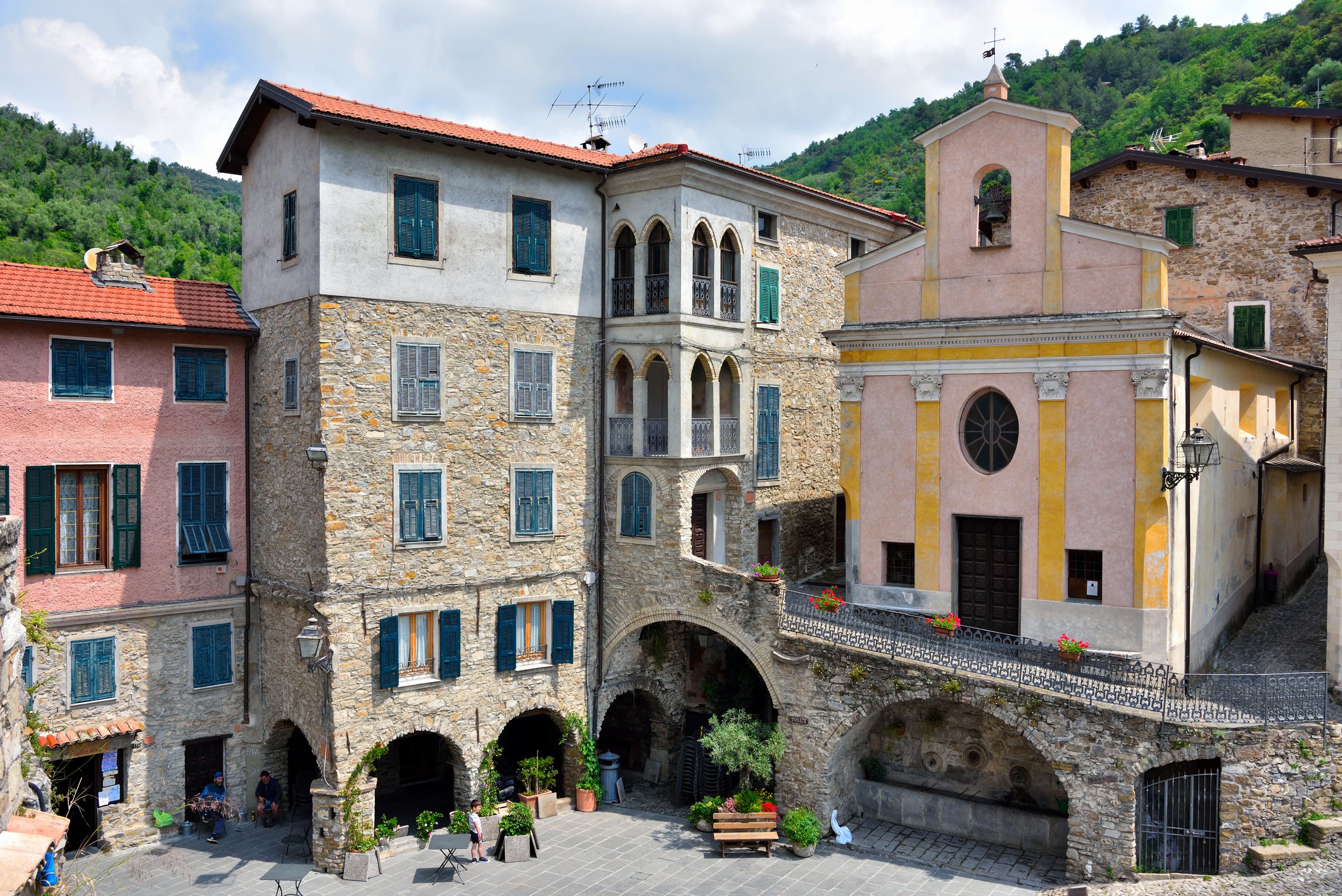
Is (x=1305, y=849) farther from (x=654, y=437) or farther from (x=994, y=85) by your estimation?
(x=994, y=85)

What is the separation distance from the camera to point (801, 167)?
2744 inches

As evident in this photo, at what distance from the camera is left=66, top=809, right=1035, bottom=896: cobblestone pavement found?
17141 millimetres

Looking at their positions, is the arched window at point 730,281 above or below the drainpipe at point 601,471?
above

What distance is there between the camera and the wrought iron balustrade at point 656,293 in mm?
21406

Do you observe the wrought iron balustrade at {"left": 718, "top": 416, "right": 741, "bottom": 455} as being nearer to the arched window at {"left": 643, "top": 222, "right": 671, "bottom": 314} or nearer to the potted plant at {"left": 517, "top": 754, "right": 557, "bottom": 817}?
the arched window at {"left": 643, "top": 222, "right": 671, "bottom": 314}

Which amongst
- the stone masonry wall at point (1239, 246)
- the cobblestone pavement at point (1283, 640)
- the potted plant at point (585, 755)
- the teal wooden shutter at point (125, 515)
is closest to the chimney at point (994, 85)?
the stone masonry wall at point (1239, 246)

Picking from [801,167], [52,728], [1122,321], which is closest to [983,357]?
[1122,321]

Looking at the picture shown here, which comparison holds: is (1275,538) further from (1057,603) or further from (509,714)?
(509,714)

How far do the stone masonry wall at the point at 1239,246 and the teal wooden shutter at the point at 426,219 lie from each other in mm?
19305

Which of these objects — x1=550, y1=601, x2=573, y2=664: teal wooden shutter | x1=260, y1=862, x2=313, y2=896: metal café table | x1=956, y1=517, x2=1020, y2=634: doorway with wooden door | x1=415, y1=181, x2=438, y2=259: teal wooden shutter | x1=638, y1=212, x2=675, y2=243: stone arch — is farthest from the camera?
x1=638, y1=212, x2=675, y2=243: stone arch

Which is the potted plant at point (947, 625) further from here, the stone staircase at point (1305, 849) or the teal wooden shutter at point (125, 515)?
the teal wooden shutter at point (125, 515)

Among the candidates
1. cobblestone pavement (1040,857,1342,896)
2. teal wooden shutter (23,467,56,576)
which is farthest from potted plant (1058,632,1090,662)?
teal wooden shutter (23,467,56,576)

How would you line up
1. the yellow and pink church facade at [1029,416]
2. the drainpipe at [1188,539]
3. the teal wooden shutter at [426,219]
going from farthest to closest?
the teal wooden shutter at [426,219] < the drainpipe at [1188,539] < the yellow and pink church facade at [1029,416]

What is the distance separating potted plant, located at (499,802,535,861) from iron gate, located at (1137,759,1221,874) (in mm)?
10957
